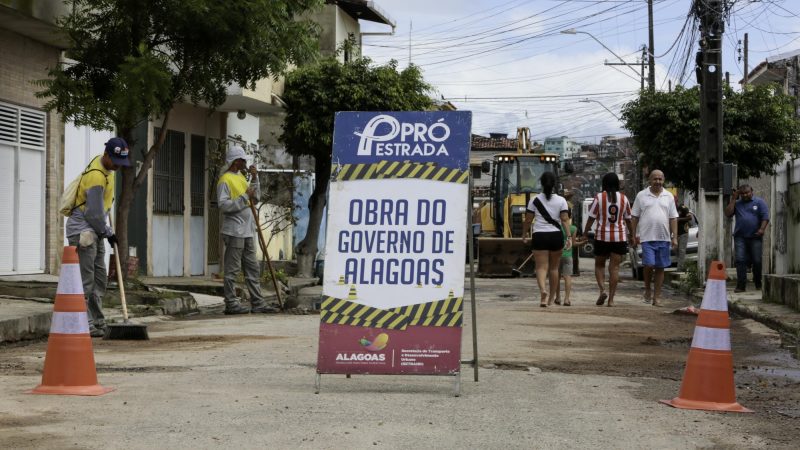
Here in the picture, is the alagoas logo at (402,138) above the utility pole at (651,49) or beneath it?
beneath

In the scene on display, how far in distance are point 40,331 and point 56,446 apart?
6.67m

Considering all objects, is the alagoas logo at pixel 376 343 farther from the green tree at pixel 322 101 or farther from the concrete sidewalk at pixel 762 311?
the green tree at pixel 322 101

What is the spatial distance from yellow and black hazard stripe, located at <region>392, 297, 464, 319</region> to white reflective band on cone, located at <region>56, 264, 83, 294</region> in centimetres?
209

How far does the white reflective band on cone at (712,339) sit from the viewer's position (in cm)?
755

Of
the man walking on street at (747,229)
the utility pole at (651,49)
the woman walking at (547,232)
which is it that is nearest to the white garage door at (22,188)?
the woman walking at (547,232)

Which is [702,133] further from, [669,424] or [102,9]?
[669,424]

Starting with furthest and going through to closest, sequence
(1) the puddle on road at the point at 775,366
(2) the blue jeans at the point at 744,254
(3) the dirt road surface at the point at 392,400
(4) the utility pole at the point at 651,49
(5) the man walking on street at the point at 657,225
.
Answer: (4) the utility pole at the point at 651,49
(2) the blue jeans at the point at 744,254
(5) the man walking on street at the point at 657,225
(1) the puddle on road at the point at 775,366
(3) the dirt road surface at the point at 392,400

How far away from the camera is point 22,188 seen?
18.3m

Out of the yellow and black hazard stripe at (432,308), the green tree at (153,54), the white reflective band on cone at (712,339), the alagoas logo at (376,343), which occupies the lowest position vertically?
the alagoas logo at (376,343)

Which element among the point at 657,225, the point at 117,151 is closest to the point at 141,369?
the point at 117,151

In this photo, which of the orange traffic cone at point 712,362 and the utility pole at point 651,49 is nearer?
the orange traffic cone at point 712,362

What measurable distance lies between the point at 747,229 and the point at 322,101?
11.1m

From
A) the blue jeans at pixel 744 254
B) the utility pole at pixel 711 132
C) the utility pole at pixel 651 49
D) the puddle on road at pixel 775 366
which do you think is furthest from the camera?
the utility pole at pixel 651 49

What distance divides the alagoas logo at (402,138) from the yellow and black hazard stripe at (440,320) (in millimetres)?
1047
